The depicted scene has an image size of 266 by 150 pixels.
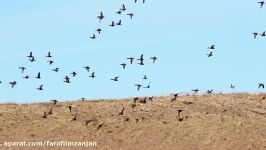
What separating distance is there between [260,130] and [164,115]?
853 cm

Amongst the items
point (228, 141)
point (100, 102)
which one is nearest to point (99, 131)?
point (100, 102)

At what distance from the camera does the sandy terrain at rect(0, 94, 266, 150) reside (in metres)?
64.4

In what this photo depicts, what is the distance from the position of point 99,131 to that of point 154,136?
4.74 metres

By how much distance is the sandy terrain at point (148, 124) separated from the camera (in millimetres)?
64438

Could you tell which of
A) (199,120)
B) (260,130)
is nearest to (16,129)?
(199,120)

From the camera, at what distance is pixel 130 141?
64188mm

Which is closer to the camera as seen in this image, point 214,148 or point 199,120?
point 214,148

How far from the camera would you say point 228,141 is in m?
65.2

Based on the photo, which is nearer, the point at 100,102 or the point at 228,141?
the point at 228,141

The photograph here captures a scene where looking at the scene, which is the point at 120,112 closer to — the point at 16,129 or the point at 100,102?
the point at 100,102

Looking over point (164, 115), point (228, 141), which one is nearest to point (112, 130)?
point (164, 115)

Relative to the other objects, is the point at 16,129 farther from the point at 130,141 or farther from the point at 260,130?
the point at 260,130

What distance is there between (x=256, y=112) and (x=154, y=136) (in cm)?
1105

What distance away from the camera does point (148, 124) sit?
221 ft
